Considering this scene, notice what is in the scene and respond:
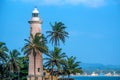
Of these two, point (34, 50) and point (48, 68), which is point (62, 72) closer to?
point (48, 68)

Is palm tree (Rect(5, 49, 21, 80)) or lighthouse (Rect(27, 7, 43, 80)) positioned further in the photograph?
palm tree (Rect(5, 49, 21, 80))

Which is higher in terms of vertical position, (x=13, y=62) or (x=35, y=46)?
(x=35, y=46)

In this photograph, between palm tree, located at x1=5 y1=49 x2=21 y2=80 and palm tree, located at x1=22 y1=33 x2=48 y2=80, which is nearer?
palm tree, located at x1=22 y1=33 x2=48 y2=80

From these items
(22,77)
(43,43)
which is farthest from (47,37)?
(22,77)

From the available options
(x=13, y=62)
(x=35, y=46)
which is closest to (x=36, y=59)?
(x=35, y=46)

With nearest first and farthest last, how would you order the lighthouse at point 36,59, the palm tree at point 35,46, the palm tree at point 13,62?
the palm tree at point 35,46, the lighthouse at point 36,59, the palm tree at point 13,62

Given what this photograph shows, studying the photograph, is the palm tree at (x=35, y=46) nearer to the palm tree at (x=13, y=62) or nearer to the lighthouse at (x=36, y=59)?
the lighthouse at (x=36, y=59)

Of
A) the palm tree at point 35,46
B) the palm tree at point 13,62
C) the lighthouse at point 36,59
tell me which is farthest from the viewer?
the palm tree at point 13,62

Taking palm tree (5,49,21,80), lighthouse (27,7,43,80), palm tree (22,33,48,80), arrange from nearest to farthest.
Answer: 1. palm tree (22,33,48,80)
2. lighthouse (27,7,43,80)
3. palm tree (5,49,21,80)

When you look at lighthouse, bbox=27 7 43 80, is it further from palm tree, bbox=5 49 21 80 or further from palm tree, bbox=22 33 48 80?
palm tree, bbox=5 49 21 80

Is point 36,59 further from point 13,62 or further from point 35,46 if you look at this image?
point 13,62

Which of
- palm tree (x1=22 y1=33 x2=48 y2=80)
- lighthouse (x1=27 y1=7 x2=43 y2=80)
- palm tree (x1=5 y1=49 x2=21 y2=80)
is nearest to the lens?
palm tree (x1=22 y1=33 x2=48 y2=80)

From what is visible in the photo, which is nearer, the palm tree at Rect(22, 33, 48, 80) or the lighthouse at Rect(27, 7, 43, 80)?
the palm tree at Rect(22, 33, 48, 80)

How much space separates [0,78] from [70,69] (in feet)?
54.0
